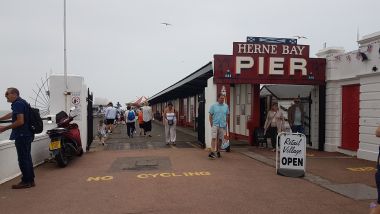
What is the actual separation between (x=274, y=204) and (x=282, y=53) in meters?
8.97

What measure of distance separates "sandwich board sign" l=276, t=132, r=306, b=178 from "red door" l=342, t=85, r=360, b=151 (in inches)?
192

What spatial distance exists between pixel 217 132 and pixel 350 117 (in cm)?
475

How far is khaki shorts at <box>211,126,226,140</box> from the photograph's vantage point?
11812mm

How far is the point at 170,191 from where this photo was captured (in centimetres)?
749

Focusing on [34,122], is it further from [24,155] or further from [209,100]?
[209,100]

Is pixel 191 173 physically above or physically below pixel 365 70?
below

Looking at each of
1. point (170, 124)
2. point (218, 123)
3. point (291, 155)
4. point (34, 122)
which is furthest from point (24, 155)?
point (170, 124)

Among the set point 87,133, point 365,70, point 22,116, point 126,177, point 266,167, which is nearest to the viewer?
point 22,116

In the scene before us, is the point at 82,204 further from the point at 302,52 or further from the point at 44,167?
the point at 302,52

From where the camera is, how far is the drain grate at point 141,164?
10070 mm

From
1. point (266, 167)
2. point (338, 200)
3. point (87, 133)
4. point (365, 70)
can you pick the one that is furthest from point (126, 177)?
point (365, 70)

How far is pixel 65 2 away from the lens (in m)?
14.6

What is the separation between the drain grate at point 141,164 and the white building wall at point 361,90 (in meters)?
5.75

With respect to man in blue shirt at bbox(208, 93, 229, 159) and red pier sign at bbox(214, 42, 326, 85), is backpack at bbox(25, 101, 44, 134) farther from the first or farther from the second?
red pier sign at bbox(214, 42, 326, 85)
